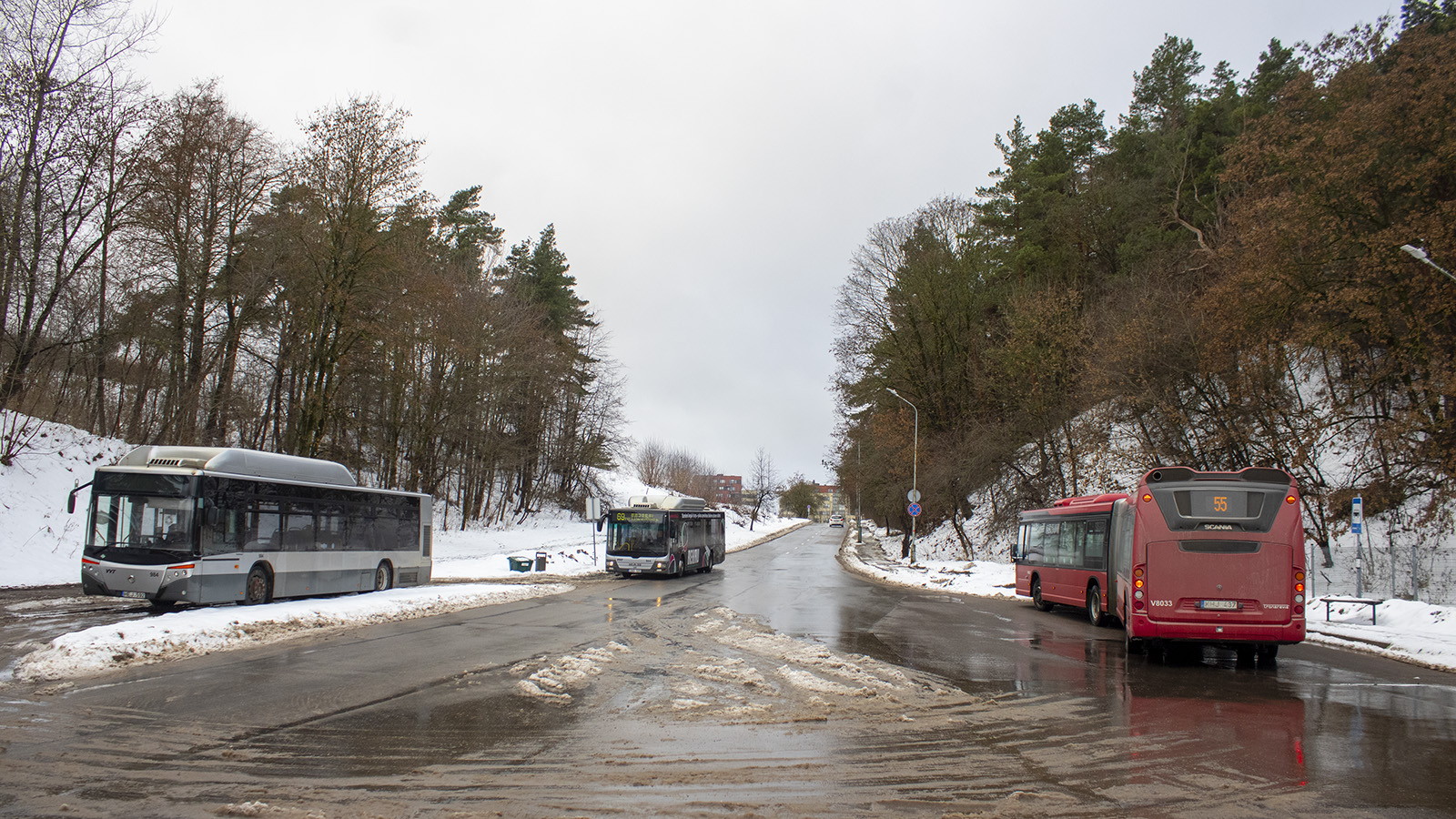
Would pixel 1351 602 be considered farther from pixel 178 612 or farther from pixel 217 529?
pixel 178 612

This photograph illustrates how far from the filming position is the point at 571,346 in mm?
A: 53812

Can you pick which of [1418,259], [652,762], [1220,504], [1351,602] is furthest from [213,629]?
[1418,259]

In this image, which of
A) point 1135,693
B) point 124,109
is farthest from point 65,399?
point 1135,693

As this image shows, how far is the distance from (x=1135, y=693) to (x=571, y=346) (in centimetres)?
4732

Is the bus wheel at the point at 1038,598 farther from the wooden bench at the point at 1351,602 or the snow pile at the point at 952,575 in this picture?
the wooden bench at the point at 1351,602

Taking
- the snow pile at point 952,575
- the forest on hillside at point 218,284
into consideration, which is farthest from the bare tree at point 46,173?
the snow pile at point 952,575

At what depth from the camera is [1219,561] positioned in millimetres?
11922

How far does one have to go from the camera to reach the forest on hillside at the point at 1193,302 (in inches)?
795

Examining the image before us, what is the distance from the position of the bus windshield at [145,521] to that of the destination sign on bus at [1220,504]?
687 inches

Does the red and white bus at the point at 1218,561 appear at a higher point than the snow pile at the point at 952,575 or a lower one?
higher

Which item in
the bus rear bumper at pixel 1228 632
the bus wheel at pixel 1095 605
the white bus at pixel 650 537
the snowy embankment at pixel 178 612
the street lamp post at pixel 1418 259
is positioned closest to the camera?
the snowy embankment at pixel 178 612

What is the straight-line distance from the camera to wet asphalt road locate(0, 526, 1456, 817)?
17.3 feet

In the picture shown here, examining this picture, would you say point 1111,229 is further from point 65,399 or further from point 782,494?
point 782,494

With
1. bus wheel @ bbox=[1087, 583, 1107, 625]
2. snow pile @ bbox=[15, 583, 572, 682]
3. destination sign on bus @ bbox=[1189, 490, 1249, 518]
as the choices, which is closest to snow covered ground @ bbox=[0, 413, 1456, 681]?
snow pile @ bbox=[15, 583, 572, 682]
